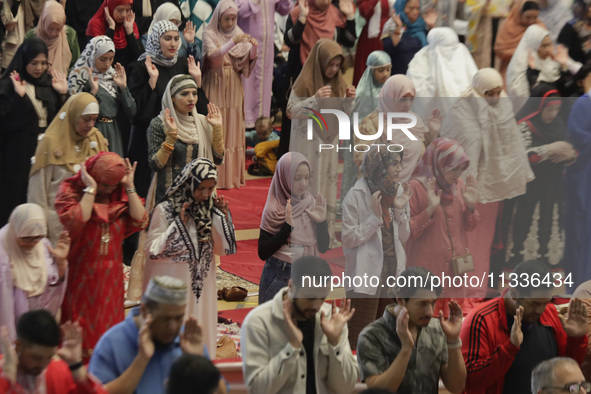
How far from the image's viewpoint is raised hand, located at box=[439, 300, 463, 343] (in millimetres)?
5066

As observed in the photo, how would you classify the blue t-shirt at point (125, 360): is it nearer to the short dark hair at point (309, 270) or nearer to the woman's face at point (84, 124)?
the short dark hair at point (309, 270)

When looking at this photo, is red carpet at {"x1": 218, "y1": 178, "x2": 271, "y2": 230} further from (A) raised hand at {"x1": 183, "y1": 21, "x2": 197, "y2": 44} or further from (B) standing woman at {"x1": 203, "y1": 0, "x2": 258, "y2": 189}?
(A) raised hand at {"x1": 183, "y1": 21, "x2": 197, "y2": 44}

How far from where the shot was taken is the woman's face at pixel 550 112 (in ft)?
17.3

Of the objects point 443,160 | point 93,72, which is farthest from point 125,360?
point 93,72

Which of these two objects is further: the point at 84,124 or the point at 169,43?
the point at 169,43

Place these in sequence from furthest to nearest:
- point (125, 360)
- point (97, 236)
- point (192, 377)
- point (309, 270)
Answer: point (97, 236)
point (309, 270)
point (125, 360)
point (192, 377)

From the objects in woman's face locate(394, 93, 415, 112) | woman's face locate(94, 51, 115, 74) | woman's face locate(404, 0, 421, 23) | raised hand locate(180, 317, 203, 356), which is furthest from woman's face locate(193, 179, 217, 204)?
woman's face locate(404, 0, 421, 23)

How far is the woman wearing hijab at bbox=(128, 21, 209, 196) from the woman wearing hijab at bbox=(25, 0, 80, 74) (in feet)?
2.95

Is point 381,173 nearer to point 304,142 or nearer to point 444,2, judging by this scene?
point 444,2

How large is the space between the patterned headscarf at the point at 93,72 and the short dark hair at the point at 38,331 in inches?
152

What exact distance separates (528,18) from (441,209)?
253 cm

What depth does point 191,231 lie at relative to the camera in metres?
6.33

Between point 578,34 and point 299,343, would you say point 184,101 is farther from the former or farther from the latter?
point 299,343

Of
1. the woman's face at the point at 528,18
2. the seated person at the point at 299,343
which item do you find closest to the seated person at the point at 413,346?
the seated person at the point at 299,343
